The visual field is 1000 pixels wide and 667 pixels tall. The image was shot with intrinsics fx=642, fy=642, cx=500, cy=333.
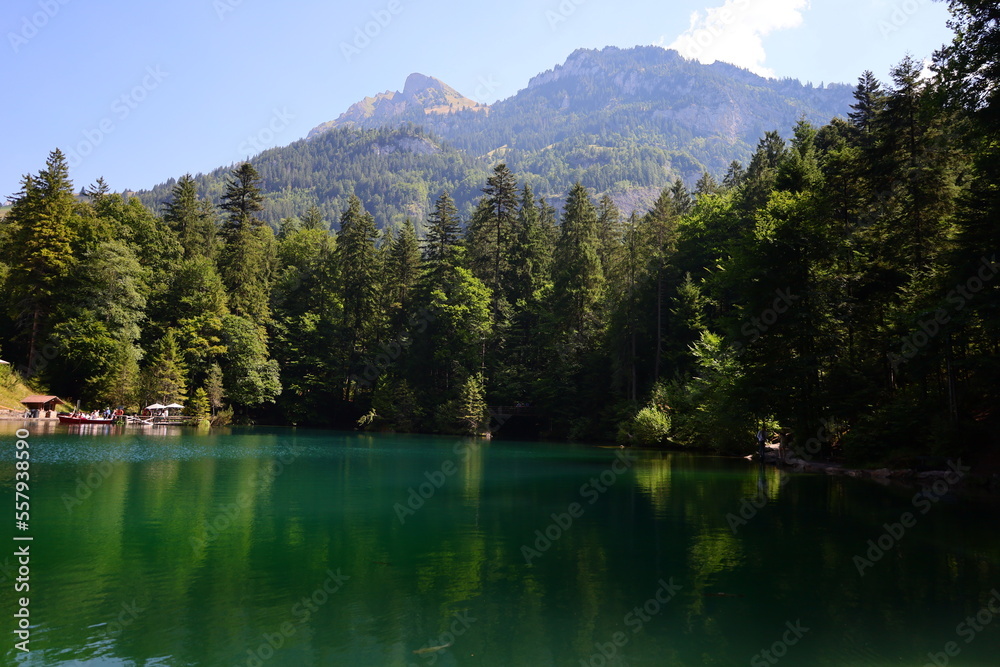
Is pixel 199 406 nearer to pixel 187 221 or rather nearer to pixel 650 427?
pixel 187 221

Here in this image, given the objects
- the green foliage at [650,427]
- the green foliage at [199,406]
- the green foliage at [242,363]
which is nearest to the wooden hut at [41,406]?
the green foliage at [199,406]

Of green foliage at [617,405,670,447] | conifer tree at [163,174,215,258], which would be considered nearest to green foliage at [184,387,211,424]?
conifer tree at [163,174,215,258]

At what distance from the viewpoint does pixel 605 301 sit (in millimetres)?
59562

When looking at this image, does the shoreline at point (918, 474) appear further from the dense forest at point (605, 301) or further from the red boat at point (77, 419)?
the red boat at point (77, 419)

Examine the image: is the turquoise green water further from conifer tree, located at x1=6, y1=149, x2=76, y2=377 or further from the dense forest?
conifer tree, located at x1=6, y1=149, x2=76, y2=377

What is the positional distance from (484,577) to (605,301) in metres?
50.8

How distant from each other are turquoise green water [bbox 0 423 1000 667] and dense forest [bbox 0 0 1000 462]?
376 inches

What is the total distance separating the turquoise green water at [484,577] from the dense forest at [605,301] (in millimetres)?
9542

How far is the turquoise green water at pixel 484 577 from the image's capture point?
7262mm

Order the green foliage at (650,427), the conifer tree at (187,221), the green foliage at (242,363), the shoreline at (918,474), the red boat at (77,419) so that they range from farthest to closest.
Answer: the conifer tree at (187,221)
the green foliage at (242,363)
the red boat at (77,419)
the green foliage at (650,427)
the shoreline at (918,474)

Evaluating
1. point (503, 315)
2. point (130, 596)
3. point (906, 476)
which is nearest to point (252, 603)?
point (130, 596)

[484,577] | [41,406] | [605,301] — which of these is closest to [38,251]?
[41,406]

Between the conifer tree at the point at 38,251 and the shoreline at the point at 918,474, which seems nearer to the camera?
the shoreline at the point at 918,474

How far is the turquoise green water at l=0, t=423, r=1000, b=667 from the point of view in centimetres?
726
